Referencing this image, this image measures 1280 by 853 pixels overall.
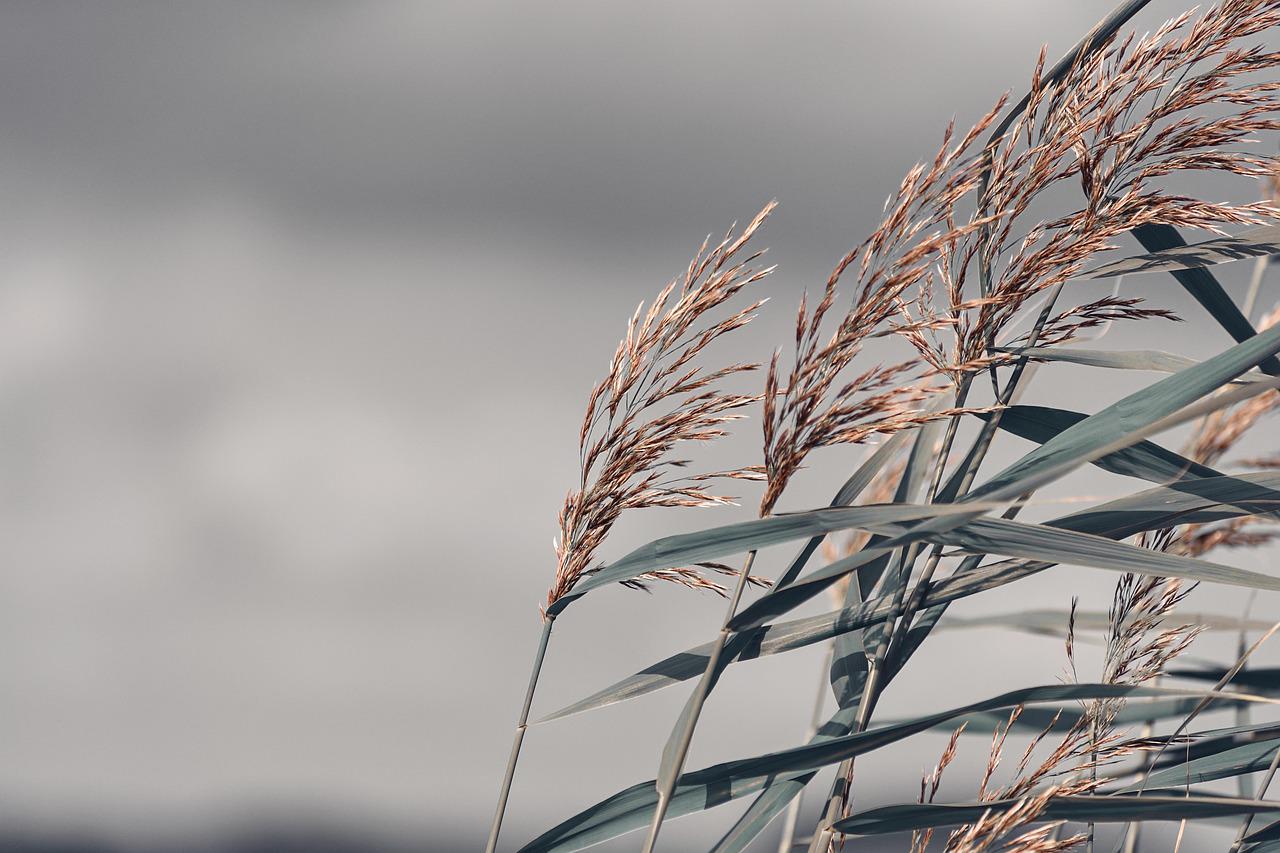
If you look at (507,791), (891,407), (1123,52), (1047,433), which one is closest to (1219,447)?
(1047,433)

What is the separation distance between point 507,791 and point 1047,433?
602mm

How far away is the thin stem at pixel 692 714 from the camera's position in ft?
2.14

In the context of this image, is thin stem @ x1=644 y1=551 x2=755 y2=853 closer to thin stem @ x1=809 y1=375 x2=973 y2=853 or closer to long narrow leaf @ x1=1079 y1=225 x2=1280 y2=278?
thin stem @ x1=809 y1=375 x2=973 y2=853

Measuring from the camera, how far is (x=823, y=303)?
671 millimetres

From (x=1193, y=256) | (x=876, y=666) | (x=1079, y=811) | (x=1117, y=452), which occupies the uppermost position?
(x=1193, y=256)

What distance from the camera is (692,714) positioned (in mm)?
654

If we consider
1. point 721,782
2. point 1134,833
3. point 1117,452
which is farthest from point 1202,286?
point 1134,833

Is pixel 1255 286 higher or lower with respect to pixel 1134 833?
higher

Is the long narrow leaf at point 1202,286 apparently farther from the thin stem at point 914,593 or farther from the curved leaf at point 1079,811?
the curved leaf at point 1079,811

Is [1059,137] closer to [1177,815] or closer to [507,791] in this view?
[1177,815]

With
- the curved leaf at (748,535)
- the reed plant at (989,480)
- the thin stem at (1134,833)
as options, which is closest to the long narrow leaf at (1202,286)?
the reed plant at (989,480)

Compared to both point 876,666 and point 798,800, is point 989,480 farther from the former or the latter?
point 798,800

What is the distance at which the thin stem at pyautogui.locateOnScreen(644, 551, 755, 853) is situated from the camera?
0.65 meters

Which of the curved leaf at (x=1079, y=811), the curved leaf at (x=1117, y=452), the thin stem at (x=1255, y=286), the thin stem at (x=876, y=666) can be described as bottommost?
the curved leaf at (x=1079, y=811)
